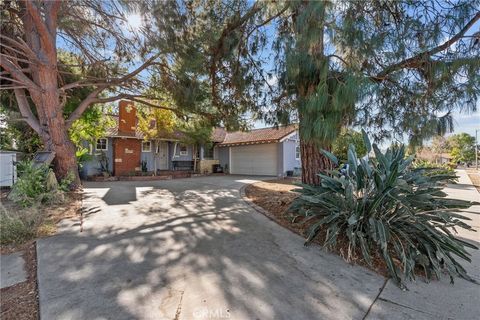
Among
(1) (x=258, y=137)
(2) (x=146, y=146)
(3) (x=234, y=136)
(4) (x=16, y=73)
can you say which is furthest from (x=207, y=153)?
(4) (x=16, y=73)

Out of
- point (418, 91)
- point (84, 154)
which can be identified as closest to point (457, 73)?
point (418, 91)

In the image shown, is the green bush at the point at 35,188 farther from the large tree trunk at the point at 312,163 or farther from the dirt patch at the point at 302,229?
the large tree trunk at the point at 312,163

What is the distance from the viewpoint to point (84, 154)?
1144 cm

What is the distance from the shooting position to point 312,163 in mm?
5301

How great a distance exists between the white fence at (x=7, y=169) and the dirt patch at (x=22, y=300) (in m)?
7.62

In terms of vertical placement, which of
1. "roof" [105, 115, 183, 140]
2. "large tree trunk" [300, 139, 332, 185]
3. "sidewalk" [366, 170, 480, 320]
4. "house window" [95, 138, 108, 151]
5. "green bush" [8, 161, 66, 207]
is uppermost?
"roof" [105, 115, 183, 140]

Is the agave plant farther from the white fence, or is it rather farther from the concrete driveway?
the white fence

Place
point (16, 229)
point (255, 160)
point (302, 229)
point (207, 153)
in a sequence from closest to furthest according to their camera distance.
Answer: point (16, 229)
point (302, 229)
point (255, 160)
point (207, 153)

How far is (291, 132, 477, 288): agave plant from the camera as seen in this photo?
313cm

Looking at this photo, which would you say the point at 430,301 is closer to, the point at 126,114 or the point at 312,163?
the point at 312,163

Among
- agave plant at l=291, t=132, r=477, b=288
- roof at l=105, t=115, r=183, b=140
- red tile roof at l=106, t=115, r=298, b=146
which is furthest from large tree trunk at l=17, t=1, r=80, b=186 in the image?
agave plant at l=291, t=132, r=477, b=288

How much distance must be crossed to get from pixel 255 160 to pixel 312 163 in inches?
470

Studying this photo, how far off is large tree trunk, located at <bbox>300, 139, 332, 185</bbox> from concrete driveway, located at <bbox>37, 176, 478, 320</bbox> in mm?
1416

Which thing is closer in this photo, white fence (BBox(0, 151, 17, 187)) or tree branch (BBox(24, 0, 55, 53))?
tree branch (BBox(24, 0, 55, 53))
